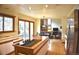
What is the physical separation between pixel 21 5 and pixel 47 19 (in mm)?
571

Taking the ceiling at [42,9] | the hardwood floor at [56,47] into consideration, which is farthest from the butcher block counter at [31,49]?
the ceiling at [42,9]

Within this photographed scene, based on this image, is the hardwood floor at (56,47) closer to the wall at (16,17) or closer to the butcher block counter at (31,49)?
the butcher block counter at (31,49)

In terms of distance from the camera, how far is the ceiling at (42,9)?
83.8 inches

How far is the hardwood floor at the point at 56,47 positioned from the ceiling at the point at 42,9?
49 cm

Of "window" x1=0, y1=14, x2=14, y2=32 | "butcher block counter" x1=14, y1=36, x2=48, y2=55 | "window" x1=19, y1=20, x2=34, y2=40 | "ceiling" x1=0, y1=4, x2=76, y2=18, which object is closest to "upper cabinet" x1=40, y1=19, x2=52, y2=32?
"ceiling" x1=0, y1=4, x2=76, y2=18

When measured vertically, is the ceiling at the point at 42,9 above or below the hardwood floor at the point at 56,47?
above

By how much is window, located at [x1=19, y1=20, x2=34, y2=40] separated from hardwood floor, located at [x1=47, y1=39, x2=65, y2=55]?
1.37 feet

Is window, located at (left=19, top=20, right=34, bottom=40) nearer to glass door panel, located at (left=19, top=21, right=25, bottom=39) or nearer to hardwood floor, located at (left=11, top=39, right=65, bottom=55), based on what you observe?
glass door panel, located at (left=19, top=21, right=25, bottom=39)

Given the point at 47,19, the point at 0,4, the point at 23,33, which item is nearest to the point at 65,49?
the point at 47,19

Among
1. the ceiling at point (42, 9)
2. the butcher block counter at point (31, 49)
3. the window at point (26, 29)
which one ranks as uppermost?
the ceiling at point (42, 9)

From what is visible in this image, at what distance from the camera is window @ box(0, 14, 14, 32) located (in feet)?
6.91

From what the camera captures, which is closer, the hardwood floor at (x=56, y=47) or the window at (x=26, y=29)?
the hardwood floor at (x=56, y=47)

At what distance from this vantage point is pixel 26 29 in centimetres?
237

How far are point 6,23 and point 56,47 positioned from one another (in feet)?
3.38
